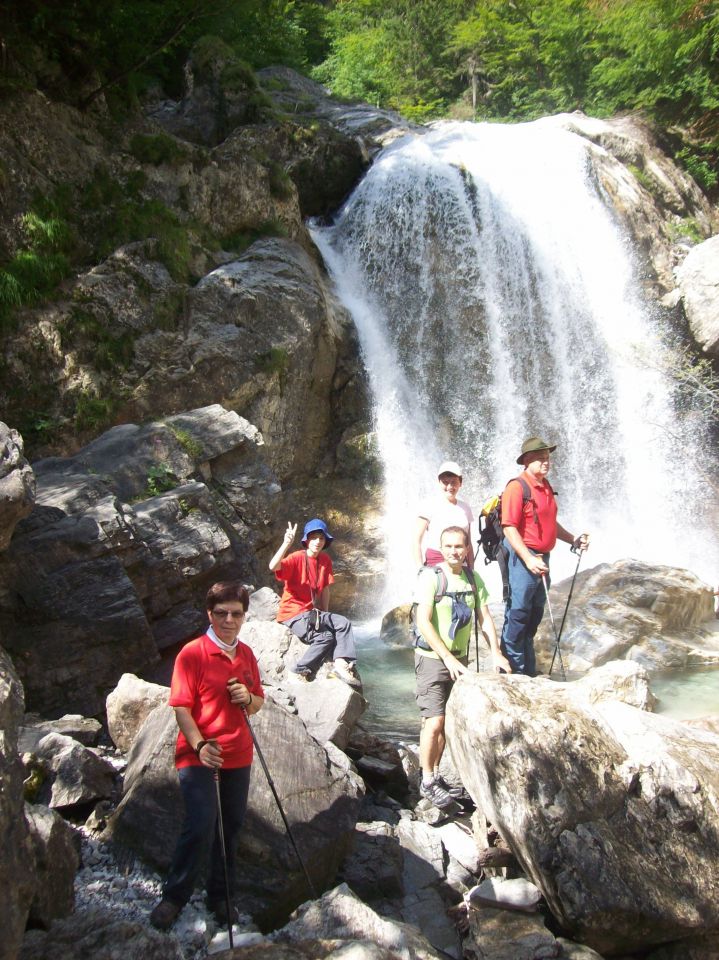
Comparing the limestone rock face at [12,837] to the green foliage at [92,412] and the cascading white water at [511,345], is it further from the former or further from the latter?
the cascading white water at [511,345]

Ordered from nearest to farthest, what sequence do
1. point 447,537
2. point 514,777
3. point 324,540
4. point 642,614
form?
point 514,777
point 447,537
point 324,540
point 642,614

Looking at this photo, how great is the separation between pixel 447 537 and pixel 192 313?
864 cm

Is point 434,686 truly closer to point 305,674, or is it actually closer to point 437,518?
point 437,518

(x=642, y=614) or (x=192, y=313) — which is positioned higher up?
(x=192, y=313)

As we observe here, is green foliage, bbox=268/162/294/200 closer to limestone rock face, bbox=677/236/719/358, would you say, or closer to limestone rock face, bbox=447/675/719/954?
limestone rock face, bbox=677/236/719/358

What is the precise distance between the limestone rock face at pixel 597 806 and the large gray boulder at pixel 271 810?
0.87 meters

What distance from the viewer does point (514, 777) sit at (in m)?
3.87

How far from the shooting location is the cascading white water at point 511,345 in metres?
14.9

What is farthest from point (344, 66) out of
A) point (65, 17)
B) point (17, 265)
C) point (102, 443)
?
point (102, 443)

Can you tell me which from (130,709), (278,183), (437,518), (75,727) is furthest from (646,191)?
(75,727)

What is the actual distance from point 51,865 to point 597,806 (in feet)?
9.15

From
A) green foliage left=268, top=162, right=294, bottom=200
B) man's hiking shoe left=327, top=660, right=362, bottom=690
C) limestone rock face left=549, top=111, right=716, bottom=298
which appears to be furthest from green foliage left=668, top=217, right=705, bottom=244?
man's hiking shoe left=327, top=660, right=362, bottom=690

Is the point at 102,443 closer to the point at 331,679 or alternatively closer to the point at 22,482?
the point at 22,482

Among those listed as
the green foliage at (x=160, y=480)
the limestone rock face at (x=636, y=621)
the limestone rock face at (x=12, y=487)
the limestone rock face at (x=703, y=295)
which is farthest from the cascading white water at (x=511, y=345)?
the limestone rock face at (x=12, y=487)
